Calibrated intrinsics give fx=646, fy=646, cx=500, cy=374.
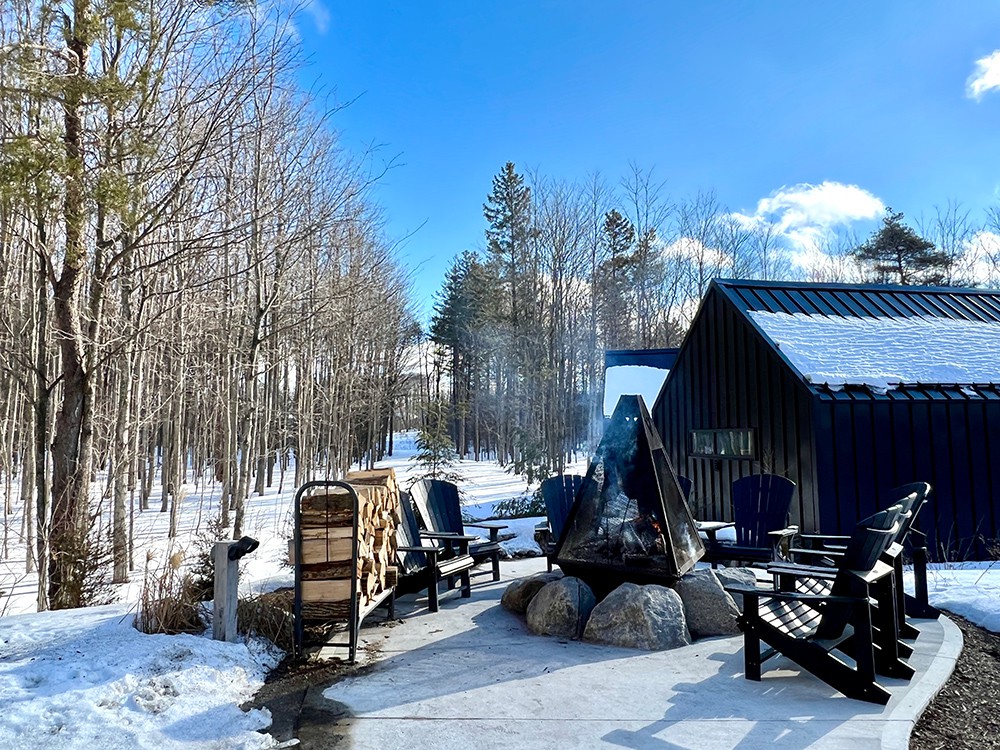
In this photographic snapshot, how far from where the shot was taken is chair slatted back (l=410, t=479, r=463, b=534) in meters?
6.62

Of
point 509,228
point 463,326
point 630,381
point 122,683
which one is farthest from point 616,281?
point 122,683

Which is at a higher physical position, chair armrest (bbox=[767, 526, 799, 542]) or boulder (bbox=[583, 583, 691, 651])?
chair armrest (bbox=[767, 526, 799, 542])

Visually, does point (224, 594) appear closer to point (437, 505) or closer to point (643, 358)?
point (437, 505)

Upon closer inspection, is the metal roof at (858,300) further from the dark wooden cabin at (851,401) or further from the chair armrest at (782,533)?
the chair armrest at (782,533)

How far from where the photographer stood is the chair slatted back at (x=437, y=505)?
6.62 metres

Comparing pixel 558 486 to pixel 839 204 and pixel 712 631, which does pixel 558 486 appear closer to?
pixel 712 631

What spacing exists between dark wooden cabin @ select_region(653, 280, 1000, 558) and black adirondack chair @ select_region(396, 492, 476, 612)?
14.9ft

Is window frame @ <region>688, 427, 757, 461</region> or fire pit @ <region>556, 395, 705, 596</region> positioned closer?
fire pit @ <region>556, 395, 705, 596</region>

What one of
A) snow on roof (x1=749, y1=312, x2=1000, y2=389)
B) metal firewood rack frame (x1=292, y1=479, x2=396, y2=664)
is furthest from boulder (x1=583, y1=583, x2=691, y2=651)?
snow on roof (x1=749, y1=312, x2=1000, y2=389)

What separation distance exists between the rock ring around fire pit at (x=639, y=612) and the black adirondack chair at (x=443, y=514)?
1.59 m

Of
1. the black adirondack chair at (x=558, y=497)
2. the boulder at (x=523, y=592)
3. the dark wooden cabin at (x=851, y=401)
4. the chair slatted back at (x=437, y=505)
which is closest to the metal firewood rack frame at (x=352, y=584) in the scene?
the boulder at (x=523, y=592)

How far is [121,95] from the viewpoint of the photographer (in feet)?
18.1

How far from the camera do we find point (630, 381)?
17.5 meters

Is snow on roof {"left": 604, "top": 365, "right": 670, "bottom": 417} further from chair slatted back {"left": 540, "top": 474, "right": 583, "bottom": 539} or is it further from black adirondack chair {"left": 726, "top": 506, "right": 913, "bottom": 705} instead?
black adirondack chair {"left": 726, "top": 506, "right": 913, "bottom": 705}
